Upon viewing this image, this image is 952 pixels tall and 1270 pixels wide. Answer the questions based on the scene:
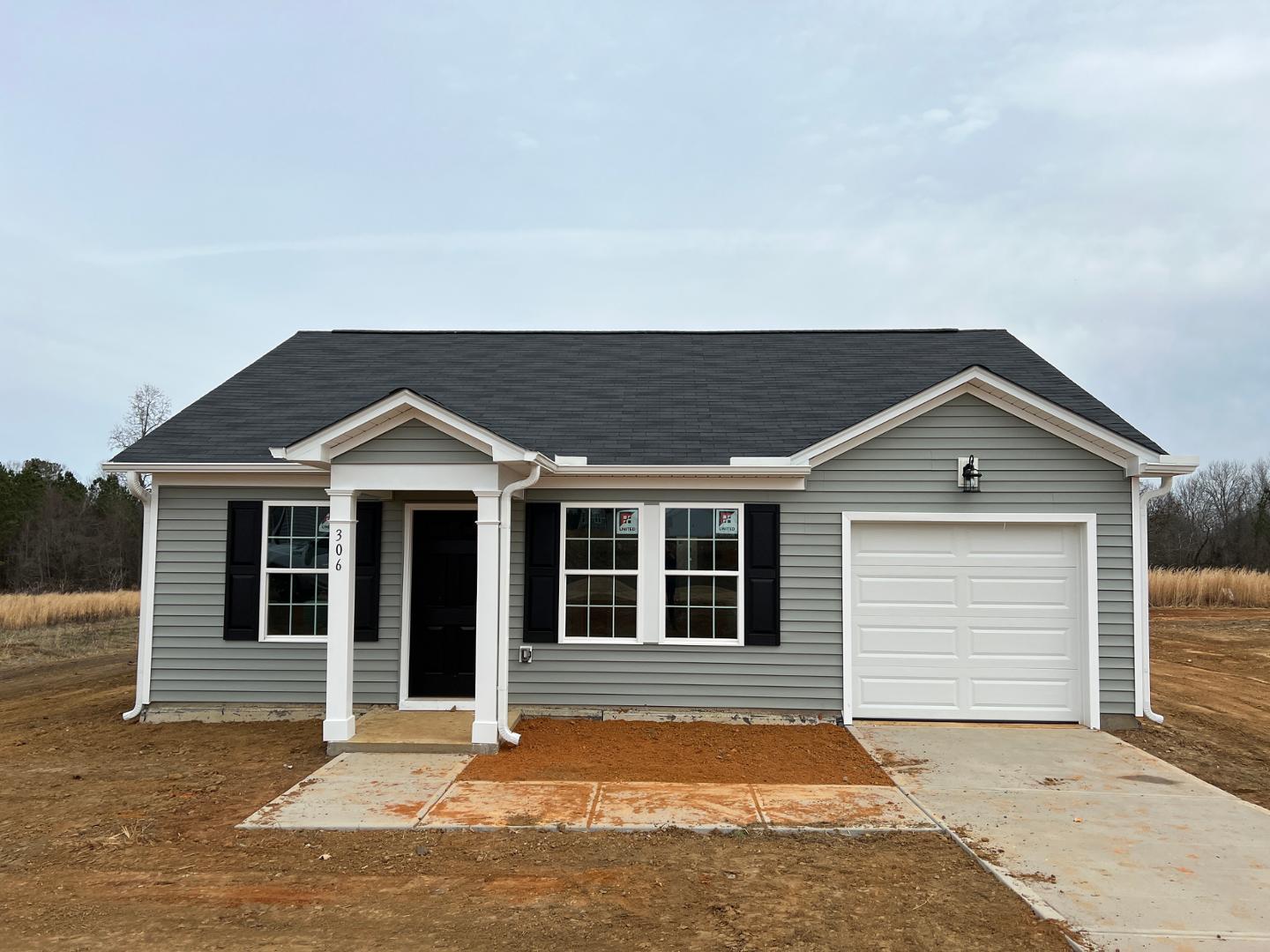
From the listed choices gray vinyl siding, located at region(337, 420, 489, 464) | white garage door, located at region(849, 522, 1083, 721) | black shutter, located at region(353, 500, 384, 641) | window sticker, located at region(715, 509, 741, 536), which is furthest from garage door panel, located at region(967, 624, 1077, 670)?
black shutter, located at region(353, 500, 384, 641)

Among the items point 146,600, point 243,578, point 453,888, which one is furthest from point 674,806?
point 146,600

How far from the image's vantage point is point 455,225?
23.9 m

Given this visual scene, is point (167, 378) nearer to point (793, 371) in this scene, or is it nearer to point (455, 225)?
point (455, 225)

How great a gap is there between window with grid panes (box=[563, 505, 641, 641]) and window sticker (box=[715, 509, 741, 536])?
842 mm

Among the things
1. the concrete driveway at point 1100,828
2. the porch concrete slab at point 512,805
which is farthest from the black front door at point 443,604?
the concrete driveway at point 1100,828

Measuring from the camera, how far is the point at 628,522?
8344 millimetres

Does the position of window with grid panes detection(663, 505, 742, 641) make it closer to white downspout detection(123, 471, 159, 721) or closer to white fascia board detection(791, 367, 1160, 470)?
white fascia board detection(791, 367, 1160, 470)

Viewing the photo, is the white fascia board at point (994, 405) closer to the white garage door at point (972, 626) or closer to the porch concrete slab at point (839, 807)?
the white garage door at point (972, 626)

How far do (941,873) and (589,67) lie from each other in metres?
15.4

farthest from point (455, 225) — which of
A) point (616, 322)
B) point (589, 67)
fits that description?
point (616, 322)

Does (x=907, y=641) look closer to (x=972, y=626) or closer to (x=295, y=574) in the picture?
(x=972, y=626)

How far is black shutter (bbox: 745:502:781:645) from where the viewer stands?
26.8 feet

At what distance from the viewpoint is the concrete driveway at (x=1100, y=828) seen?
12.9 feet

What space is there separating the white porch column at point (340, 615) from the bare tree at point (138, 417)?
29.2m
